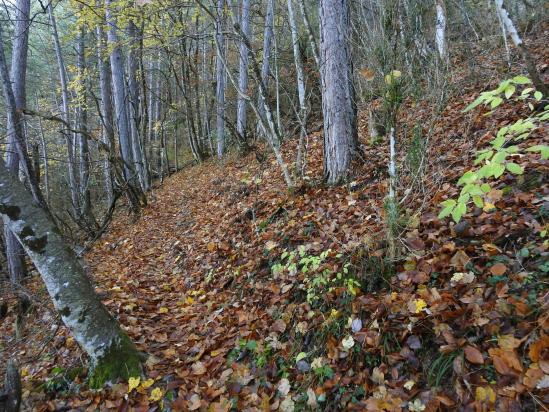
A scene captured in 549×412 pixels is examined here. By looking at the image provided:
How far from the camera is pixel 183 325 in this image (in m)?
4.34

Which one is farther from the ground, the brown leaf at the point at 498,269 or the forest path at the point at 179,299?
the brown leaf at the point at 498,269

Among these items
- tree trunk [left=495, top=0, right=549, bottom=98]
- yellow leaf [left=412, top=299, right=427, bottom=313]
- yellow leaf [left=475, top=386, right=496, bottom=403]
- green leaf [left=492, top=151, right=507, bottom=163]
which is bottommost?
yellow leaf [left=475, top=386, right=496, bottom=403]

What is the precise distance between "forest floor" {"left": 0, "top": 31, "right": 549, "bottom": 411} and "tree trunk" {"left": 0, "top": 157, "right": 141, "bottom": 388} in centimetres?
22

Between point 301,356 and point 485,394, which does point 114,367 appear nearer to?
point 301,356

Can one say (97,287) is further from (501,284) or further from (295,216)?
(501,284)

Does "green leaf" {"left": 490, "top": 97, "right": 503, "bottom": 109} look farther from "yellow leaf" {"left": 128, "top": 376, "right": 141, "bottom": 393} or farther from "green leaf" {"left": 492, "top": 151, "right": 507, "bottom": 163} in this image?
"yellow leaf" {"left": 128, "top": 376, "right": 141, "bottom": 393}

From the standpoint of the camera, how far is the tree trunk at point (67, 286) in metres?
3.19

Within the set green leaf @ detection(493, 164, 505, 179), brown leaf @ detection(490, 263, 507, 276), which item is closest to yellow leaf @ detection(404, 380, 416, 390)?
brown leaf @ detection(490, 263, 507, 276)

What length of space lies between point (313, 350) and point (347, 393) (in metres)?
0.52

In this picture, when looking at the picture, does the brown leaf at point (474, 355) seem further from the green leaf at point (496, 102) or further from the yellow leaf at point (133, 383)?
the yellow leaf at point (133, 383)

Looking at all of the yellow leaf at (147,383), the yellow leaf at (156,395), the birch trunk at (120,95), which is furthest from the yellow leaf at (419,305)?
the birch trunk at (120,95)

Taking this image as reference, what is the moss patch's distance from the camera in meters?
3.35

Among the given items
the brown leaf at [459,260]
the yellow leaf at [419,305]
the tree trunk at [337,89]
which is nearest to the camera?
the yellow leaf at [419,305]

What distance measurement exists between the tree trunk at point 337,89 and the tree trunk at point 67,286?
3.50 meters
